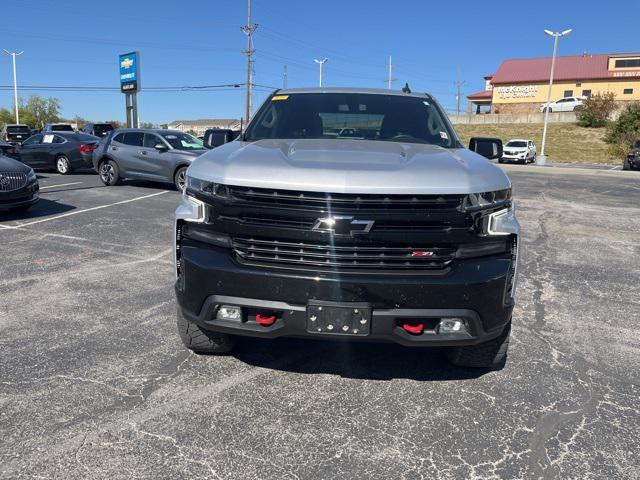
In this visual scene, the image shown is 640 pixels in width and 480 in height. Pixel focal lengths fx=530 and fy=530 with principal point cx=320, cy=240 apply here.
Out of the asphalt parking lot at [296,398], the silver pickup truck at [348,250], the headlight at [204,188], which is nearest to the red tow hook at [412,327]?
the silver pickup truck at [348,250]

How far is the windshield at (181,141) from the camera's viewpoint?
13.3 meters

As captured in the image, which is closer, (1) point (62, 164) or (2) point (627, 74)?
(1) point (62, 164)

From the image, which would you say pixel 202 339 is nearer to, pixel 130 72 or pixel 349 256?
pixel 349 256

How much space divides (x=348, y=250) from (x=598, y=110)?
176ft

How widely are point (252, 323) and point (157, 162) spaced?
11.3 m

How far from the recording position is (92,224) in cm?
866

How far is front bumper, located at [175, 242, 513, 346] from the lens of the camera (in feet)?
8.98

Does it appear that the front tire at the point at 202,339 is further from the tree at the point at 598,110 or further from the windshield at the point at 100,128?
the tree at the point at 598,110

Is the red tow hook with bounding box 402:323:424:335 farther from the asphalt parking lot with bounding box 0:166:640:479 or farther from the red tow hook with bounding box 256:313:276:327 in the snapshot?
the red tow hook with bounding box 256:313:276:327

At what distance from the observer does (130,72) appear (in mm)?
29406

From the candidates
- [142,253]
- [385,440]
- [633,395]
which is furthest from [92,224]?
[633,395]

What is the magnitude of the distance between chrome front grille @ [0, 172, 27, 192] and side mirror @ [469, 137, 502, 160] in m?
7.55

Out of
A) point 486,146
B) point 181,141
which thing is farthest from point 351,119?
point 181,141

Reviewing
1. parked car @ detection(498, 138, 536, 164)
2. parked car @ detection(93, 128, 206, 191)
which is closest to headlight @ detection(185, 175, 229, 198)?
parked car @ detection(93, 128, 206, 191)
